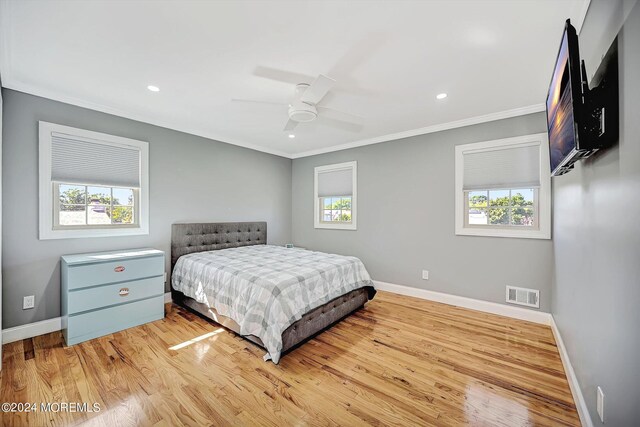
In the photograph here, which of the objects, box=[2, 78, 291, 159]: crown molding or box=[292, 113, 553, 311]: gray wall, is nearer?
box=[2, 78, 291, 159]: crown molding

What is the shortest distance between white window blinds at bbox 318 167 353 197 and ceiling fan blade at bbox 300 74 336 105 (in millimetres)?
2467

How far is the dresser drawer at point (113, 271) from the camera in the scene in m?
2.58

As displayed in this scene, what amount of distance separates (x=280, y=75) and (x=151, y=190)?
2.49 m

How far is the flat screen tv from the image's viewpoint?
1.27 m

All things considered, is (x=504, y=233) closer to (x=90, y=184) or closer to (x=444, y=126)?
(x=444, y=126)

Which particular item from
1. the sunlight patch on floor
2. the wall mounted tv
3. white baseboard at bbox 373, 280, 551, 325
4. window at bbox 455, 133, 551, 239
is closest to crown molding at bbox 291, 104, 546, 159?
window at bbox 455, 133, 551, 239

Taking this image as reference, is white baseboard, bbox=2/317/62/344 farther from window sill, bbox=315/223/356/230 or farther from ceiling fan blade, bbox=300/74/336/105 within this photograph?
window sill, bbox=315/223/356/230

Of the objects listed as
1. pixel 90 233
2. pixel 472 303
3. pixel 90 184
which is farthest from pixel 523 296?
pixel 90 184

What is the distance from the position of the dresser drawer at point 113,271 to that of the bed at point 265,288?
423mm

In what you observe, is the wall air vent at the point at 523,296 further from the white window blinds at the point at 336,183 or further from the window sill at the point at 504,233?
the white window blinds at the point at 336,183

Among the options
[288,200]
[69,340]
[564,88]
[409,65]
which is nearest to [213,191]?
[288,200]

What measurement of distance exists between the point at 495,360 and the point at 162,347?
3.09 metres

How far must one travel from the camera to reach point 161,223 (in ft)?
12.2

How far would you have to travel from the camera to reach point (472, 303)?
352 centimetres
